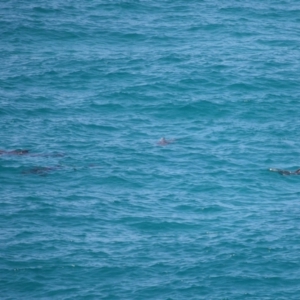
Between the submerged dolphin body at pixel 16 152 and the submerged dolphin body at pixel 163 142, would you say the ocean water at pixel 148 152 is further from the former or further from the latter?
the submerged dolphin body at pixel 163 142

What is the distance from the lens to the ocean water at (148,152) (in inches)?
1131

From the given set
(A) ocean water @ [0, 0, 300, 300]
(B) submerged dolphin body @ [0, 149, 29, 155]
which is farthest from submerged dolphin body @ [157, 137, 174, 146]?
(B) submerged dolphin body @ [0, 149, 29, 155]

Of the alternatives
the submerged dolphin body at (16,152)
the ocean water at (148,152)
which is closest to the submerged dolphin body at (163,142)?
the ocean water at (148,152)

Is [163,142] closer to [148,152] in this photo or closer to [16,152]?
[148,152]

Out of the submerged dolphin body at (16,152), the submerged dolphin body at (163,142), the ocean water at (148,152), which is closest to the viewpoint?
the ocean water at (148,152)

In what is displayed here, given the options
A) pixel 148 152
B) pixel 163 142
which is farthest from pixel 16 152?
pixel 163 142

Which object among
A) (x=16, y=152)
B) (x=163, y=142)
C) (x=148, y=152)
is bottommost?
(x=148, y=152)

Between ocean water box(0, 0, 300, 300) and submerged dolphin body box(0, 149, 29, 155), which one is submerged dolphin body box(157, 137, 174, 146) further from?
submerged dolphin body box(0, 149, 29, 155)

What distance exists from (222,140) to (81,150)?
10193 millimetres

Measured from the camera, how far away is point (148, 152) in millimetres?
41875

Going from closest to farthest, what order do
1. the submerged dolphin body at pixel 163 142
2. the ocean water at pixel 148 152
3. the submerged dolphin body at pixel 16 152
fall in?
the ocean water at pixel 148 152
the submerged dolphin body at pixel 16 152
the submerged dolphin body at pixel 163 142

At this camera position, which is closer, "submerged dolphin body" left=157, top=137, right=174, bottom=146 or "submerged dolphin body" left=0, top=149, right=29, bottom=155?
"submerged dolphin body" left=0, top=149, right=29, bottom=155

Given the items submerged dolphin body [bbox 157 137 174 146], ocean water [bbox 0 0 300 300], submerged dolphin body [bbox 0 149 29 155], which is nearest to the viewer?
ocean water [bbox 0 0 300 300]

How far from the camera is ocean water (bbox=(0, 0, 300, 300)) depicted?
28734mm
